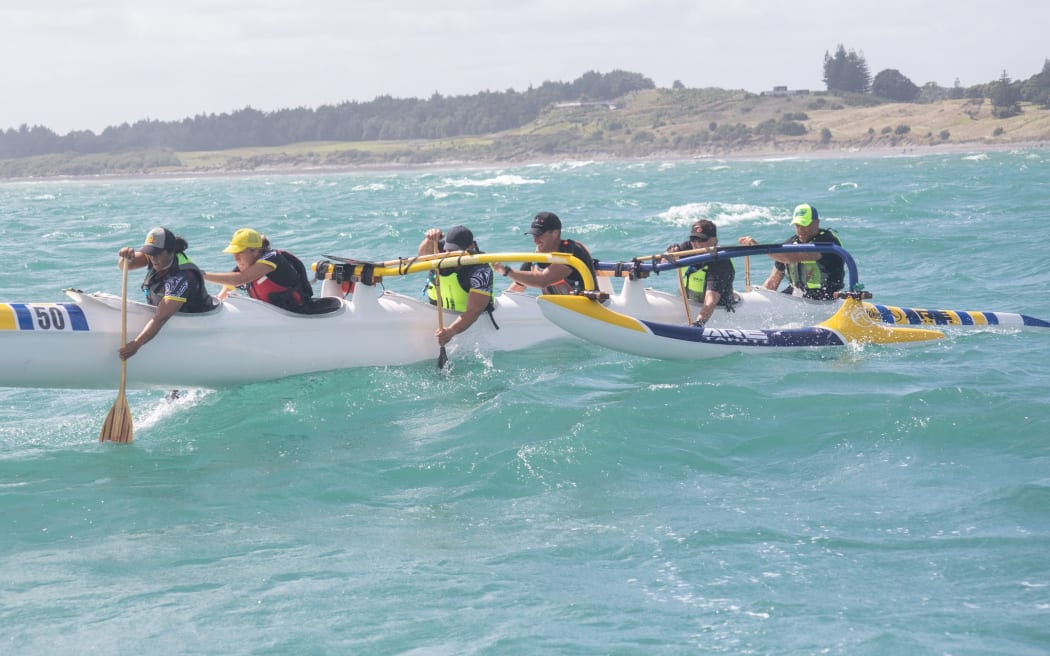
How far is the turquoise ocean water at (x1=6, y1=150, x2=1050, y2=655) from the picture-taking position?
538cm

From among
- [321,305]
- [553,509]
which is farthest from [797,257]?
[553,509]

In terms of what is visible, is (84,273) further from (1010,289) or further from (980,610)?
(980,610)

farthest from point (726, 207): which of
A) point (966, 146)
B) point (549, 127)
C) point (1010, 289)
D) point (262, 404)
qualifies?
point (549, 127)

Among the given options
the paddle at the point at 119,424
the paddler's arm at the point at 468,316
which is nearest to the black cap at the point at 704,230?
the paddler's arm at the point at 468,316

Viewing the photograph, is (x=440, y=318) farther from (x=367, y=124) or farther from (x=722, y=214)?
(x=367, y=124)

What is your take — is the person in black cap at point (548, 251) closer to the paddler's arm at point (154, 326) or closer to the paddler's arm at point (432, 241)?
the paddler's arm at point (432, 241)


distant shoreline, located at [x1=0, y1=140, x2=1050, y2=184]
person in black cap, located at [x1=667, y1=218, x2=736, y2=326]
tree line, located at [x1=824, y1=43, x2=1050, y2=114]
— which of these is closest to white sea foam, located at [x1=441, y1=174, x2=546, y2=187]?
distant shoreline, located at [x1=0, y1=140, x2=1050, y2=184]

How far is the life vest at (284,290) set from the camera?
9.67 meters

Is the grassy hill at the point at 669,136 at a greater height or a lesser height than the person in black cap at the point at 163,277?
greater

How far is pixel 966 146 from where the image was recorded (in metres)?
104

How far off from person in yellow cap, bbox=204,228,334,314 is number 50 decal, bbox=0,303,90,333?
121cm

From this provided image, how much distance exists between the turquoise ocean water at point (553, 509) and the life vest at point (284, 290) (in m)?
0.69

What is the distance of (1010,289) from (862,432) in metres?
8.24

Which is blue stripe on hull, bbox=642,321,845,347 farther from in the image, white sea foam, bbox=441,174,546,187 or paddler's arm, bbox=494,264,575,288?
white sea foam, bbox=441,174,546,187
